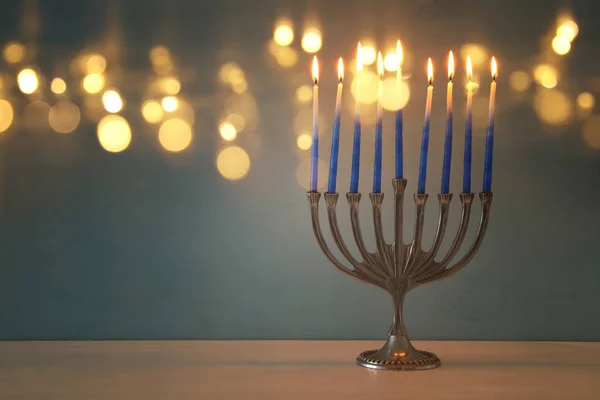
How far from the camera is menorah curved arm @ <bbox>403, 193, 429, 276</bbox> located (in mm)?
987

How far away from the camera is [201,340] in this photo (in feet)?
3.97

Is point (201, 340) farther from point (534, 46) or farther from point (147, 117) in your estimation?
point (534, 46)

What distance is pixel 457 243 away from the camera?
99 cm

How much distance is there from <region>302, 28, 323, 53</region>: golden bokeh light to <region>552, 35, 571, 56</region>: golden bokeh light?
0.39m

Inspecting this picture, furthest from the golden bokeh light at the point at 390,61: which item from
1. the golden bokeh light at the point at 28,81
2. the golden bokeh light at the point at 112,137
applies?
the golden bokeh light at the point at 28,81

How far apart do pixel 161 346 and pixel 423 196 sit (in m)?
0.48

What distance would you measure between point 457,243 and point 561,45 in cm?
44

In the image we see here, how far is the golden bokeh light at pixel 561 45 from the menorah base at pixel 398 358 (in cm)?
57

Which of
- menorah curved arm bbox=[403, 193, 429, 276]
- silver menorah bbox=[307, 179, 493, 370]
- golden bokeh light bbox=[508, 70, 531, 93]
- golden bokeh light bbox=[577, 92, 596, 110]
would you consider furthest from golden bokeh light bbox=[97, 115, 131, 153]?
golden bokeh light bbox=[577, 92, 596, 110]

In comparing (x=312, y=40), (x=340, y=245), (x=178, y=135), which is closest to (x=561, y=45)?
(x=312, y=40)

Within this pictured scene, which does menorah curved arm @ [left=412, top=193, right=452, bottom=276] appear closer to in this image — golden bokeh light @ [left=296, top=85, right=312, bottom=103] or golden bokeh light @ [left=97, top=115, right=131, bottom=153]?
golden bokeh light @ [left=296, top=85, right=312, bottom=103]

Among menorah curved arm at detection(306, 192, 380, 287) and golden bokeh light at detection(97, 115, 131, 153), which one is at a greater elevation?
golden bokeh light at detection(97, 115, 131, 153)

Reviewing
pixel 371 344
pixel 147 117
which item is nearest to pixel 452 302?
pixel 371 344

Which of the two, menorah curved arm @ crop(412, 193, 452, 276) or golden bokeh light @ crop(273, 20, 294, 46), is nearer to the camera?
menorah curved arm @ crop(412, 193, 452, 276)
